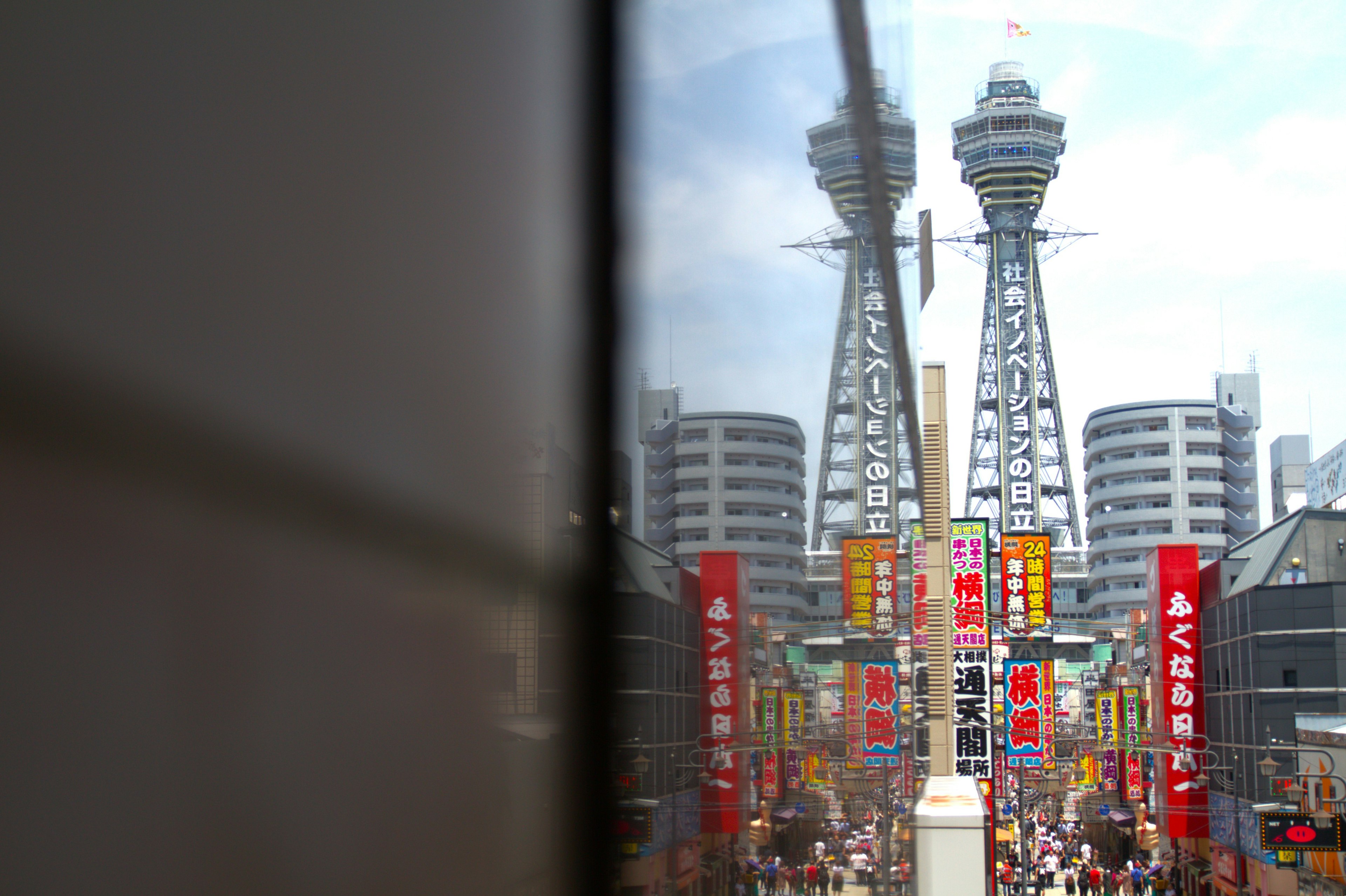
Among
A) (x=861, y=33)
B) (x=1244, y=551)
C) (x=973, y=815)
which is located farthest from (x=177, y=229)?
(x=1244, y=551)

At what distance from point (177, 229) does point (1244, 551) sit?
2313cm

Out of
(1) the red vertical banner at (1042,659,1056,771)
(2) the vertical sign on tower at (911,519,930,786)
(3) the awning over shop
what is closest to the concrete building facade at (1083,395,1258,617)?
(1) the red vertical banner at (1042,659,1056,771)

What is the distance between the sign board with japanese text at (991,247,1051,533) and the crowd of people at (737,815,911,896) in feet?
177

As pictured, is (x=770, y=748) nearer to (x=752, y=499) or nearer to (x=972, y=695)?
(x=752, y=499)

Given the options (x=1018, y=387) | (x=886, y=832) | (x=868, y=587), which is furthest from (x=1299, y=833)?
(x=1018, y=387)

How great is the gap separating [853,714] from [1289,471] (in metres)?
57.4

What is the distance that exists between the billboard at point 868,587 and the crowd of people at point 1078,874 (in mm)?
15350

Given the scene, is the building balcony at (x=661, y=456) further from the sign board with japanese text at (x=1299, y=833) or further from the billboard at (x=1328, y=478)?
the billboard at (x=1328, y=478)

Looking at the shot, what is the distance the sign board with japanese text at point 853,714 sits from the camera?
1876 mm

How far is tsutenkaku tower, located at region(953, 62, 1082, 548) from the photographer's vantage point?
5447 centimetres

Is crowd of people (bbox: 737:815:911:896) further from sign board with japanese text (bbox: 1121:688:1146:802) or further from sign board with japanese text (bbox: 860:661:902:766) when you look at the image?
sign board with japanese text (bbox: 1121:688:1146:802)

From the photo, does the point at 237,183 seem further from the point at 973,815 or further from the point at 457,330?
the point at 973,815

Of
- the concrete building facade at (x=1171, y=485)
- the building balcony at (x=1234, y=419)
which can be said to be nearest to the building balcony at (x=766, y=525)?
the concrete building facade at (x=1171, y=485)

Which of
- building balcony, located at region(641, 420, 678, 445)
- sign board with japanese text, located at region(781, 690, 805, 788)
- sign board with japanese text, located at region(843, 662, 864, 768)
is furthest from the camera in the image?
sign board with japanese text, located at region(843, 662, 864, 768)
